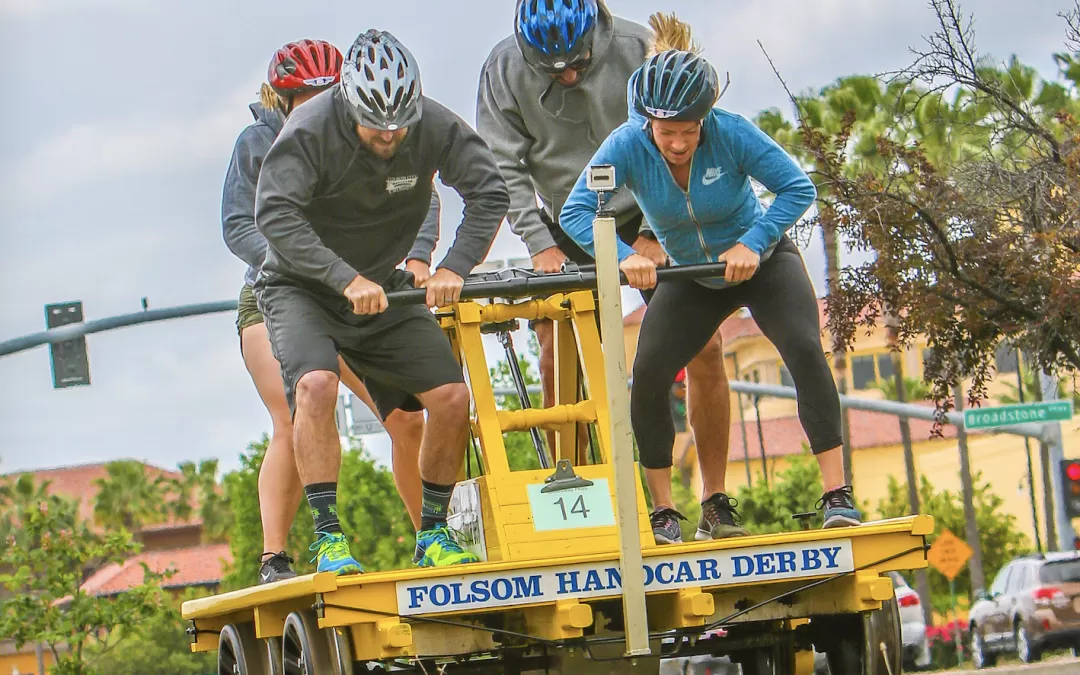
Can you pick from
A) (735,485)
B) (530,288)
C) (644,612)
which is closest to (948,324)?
(530,288)

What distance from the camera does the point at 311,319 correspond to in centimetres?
768

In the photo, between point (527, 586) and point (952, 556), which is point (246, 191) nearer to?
point (527, 586)

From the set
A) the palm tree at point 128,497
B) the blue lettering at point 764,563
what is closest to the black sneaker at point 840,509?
the blue lettering at point 764,563

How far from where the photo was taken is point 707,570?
6.71 metres

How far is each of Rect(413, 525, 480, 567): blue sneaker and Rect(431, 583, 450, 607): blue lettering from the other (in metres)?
0.65

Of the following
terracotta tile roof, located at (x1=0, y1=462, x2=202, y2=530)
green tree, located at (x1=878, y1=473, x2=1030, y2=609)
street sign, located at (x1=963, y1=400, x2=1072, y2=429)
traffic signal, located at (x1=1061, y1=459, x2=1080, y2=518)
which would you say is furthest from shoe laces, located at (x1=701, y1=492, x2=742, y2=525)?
terracotta tile roof, located at (x1=0, y1=462, x2=202, y2=530)

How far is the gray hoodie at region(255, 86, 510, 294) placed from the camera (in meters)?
7.39

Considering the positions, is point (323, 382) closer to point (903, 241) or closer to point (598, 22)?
point (598, 22)

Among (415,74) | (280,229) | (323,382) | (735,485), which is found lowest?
(735,485)

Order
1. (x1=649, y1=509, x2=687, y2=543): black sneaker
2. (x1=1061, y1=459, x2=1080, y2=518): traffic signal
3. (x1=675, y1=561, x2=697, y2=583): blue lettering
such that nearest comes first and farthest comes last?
(x1=675, y1=561, x2=697, y2=583): blue lettering → (x1=649, y1=509, x2=687, y2=543): black sneaker → (x1=1061, y1=459, x2=1080, y2=518): traffic signal


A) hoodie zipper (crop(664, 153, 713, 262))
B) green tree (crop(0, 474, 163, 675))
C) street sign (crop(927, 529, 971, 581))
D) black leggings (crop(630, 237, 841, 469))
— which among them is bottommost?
street sign (crop(927, 529, 971, 581))

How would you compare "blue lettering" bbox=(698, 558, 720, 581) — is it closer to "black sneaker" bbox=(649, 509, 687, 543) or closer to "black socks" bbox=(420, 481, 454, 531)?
"black sneaker" bbox=(649, 509, 687, 543)

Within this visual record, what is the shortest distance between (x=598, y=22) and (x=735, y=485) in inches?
2657

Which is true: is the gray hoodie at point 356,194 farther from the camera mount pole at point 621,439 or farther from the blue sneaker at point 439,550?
the camera mount pole at point 621,439
